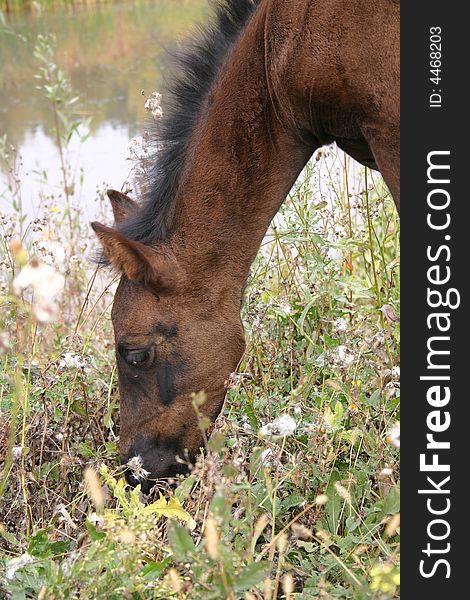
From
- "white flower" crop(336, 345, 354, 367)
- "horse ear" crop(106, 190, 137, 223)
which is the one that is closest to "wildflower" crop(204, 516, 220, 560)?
"white flower" crop(336, 345, 354, 367)

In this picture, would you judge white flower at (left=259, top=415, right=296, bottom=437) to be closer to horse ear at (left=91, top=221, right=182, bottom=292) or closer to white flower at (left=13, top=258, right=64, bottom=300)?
white flower at (left=13, top=258, right=64, bottom=300)

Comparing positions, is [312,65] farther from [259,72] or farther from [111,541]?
[111,541]

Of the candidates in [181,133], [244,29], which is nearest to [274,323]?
[181,133]

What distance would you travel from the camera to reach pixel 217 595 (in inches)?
85.6

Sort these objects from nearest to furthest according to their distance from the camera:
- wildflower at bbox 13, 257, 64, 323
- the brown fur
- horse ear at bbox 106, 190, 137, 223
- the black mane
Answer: wildflower at bbox 13, 257, 64, 323, the brown fur, the black mane, horse ear at bbox 106, 190, 137, 223

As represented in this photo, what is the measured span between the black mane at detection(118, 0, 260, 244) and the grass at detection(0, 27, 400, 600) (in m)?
0.31

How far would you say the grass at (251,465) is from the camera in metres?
2.40

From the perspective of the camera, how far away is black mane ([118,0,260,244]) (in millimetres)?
3650

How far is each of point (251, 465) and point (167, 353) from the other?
1159 mm

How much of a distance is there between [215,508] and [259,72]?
1.99m

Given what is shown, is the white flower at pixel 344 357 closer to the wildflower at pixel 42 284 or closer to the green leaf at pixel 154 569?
the green leaf at pixel 154 569

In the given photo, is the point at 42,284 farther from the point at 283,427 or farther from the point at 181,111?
the point at 181,111

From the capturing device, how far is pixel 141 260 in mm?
3420

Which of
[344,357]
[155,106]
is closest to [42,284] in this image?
[344,357]
